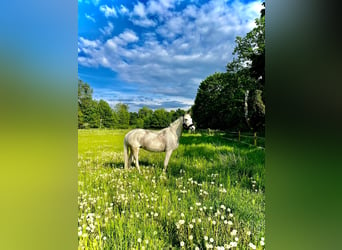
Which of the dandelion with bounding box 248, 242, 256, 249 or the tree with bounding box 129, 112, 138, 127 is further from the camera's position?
the tree with bounding box 129, 112, 138, 127

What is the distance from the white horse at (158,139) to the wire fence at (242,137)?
135 mm

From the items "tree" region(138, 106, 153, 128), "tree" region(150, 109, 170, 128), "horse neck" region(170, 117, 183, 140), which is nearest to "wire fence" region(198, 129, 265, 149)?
"horse neck" region(170, 117, 183, 140)

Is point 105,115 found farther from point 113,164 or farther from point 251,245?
point 251,245

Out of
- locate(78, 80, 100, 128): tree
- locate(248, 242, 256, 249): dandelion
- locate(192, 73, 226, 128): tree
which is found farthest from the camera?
locate(78, 80, 100, 128): tree

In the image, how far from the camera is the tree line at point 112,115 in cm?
147

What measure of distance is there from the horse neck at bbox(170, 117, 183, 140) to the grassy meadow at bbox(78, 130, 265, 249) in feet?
0.13

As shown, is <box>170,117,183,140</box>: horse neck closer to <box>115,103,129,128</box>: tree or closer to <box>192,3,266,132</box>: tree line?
<box>192,3,266,132</box>: tree line

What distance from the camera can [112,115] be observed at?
1510 millimetres

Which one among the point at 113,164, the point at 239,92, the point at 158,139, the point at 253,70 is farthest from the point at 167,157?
the point at 253,70

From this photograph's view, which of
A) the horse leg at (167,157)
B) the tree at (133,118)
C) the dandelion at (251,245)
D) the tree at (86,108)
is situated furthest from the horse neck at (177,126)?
the dandelion at (251,245)

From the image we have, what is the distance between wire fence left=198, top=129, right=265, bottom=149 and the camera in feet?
4.01

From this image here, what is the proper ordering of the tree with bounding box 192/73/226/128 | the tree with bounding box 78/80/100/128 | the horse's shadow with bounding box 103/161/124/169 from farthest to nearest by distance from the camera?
the horse's shadow with bounding box 103/161/124/169 < the tree with bounding box 78/80/100/128 < the tree with bounding box 192/73/226/128
